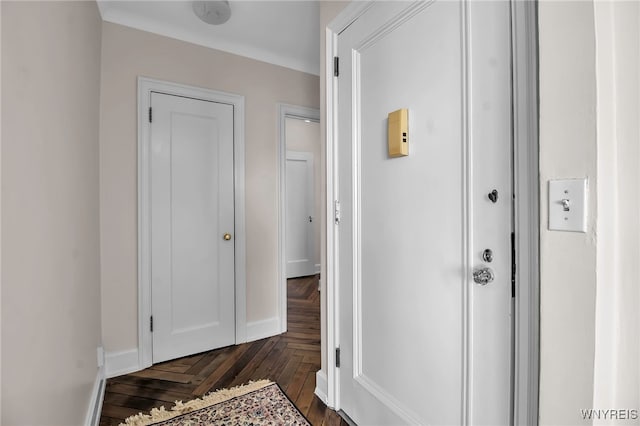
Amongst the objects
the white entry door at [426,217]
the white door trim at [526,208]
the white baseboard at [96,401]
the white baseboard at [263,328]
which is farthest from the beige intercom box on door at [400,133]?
the white baseboard at [263,328]

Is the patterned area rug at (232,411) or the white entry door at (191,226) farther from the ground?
the white entry door at (191,226)

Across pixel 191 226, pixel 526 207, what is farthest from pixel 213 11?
pixel 526 207

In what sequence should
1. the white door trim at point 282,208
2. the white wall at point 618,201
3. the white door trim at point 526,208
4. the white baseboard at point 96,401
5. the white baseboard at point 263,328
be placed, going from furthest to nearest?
1. the white door trim at point 282,208
2. the white baseboard at point 263,328
3. the white baseboard at point 96,401
4. the white door trim at point 526,208
5. the white wall at point 618,201

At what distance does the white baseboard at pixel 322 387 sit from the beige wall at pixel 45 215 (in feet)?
3.83

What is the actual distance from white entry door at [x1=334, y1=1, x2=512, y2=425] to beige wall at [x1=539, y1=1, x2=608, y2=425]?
0.50ft

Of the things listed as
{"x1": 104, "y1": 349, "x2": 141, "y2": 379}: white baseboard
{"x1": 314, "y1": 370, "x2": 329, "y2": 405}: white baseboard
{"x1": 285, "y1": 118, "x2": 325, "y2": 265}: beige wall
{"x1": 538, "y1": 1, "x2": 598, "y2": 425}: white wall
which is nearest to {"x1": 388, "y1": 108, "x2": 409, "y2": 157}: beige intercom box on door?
{"x1": 538, "y1": 1, "x2": 598, "y2": 425}: white wall

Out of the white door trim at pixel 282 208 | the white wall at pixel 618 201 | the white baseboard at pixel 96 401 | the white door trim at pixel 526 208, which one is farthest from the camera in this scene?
the white door trim at pixel 282 208

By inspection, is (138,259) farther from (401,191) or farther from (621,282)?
(621,282)

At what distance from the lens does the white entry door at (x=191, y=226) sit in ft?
7.56

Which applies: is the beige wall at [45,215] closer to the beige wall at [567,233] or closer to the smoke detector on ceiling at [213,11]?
the smoke detector on ceiling at [213,11]

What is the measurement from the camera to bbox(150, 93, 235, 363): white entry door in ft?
7.56

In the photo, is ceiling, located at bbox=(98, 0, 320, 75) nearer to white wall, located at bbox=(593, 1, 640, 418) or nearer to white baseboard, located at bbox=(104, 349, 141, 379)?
white wall, located at bbox=(593, 1, 640, 418)

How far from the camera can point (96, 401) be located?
171cm

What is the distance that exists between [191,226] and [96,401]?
46.9 inches
